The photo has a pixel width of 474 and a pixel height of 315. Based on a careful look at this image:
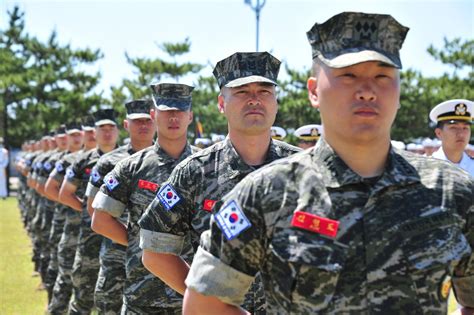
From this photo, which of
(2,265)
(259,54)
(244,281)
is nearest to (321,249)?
(244,281)

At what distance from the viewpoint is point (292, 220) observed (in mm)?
2164

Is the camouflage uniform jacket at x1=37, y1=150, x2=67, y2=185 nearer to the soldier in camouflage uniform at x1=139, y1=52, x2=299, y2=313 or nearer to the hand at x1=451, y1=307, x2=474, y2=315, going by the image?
the soldier in camouflage uniform at x1=139, y1=52, x2=299, y2=313

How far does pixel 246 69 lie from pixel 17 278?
9.79 metres

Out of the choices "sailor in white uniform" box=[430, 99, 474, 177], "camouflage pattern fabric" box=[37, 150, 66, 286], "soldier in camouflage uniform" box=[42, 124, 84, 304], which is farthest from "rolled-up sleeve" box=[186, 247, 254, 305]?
"camouflage pattern fabric" box=[37, 150, 66, 286]

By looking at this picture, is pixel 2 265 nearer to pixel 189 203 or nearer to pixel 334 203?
pixel 189 203

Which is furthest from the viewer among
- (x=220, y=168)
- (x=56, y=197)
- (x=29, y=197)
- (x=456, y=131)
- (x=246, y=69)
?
(x=29, y=197)

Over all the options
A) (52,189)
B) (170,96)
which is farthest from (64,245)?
(170,96)

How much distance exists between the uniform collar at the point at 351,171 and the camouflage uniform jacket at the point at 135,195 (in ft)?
9.01

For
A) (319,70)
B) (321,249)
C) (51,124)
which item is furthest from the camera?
(51,124)

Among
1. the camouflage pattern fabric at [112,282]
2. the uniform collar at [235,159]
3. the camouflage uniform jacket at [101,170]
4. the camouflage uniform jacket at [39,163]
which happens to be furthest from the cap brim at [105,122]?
the camouflage uniform jacket at [39,163]

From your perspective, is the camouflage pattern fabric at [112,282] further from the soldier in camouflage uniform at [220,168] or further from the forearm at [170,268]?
the forearm at [170,268]

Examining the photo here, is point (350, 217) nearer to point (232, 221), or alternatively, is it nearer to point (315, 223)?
point (315, 223)

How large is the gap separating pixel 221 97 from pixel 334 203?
1967 mm

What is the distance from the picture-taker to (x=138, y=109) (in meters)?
6.86
